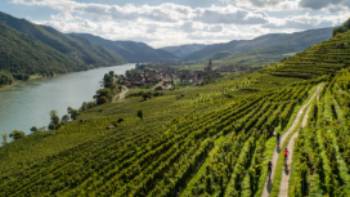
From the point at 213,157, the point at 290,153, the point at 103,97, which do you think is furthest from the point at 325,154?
the point at 103,97

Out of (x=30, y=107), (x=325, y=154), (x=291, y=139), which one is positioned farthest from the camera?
(x=30, y=107)

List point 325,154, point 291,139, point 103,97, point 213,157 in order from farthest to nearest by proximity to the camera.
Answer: point 103,97
point 291,139
point 213,157
point 325,154

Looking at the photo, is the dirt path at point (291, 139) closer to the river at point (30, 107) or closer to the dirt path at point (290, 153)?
the dirt path at point (290, 153)

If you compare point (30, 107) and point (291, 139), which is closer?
point (291, 139)

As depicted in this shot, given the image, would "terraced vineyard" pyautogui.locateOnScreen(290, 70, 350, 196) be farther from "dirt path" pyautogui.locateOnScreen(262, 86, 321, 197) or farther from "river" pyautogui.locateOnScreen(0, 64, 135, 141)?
"river" pyautogui.locateOnScreen(0, 64, 135, 141)

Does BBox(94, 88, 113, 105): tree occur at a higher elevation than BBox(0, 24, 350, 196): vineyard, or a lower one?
lower

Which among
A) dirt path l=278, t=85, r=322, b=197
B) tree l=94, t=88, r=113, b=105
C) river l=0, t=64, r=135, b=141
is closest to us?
dirt path l=278, t=85, r=322, b=197

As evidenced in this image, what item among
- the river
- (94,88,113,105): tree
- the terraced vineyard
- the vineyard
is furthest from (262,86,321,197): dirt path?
(94,88,113,105): tree

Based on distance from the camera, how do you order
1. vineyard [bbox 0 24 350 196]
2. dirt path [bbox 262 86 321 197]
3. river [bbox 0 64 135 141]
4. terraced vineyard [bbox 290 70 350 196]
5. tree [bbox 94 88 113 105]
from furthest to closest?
tree [bbox 94 88 113 105]
river [bbox 0 64 135 141]
vineyard [bbox 0 24 350 196]
dirt path [bbox 262 86 321 197]
terraced vineyard [bbox 290 70 350 196]

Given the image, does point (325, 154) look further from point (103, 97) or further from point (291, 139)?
point (103, 97)

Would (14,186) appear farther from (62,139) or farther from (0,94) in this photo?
(0,94)

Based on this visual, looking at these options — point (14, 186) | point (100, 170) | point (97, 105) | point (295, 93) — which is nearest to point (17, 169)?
point (14, 186)

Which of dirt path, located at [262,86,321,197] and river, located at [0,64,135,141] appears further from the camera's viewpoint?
river, located at [0,64,135,141]
